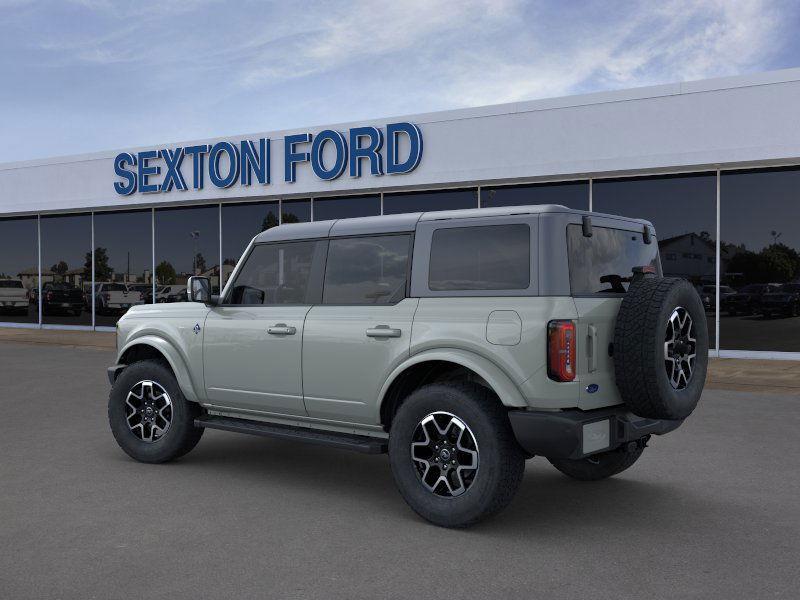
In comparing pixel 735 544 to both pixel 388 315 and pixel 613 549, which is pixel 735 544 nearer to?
pixel 613 549

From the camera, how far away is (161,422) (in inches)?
258

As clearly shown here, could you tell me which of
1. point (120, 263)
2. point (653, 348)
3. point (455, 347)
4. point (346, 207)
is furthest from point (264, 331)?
point (120, 263)

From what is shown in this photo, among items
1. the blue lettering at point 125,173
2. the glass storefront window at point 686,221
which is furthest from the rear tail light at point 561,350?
the blue lettering at point 125,173

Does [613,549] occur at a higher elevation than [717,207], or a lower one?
lower

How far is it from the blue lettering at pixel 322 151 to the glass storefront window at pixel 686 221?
6069 millimetres

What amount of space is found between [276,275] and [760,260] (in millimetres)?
11241

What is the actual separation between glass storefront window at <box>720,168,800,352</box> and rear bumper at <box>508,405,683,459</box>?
11.0 metres

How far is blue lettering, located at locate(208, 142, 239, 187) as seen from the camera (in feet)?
62.5

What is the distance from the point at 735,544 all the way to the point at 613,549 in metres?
0.69

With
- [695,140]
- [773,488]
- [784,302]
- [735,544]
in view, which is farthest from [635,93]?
[735,544]

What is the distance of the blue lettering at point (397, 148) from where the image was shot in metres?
16.6

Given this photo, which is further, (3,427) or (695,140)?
(695,140)

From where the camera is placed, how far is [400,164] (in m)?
16.9

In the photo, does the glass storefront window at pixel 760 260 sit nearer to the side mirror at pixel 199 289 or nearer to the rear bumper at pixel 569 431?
the rear bumper at pixel 569 431
